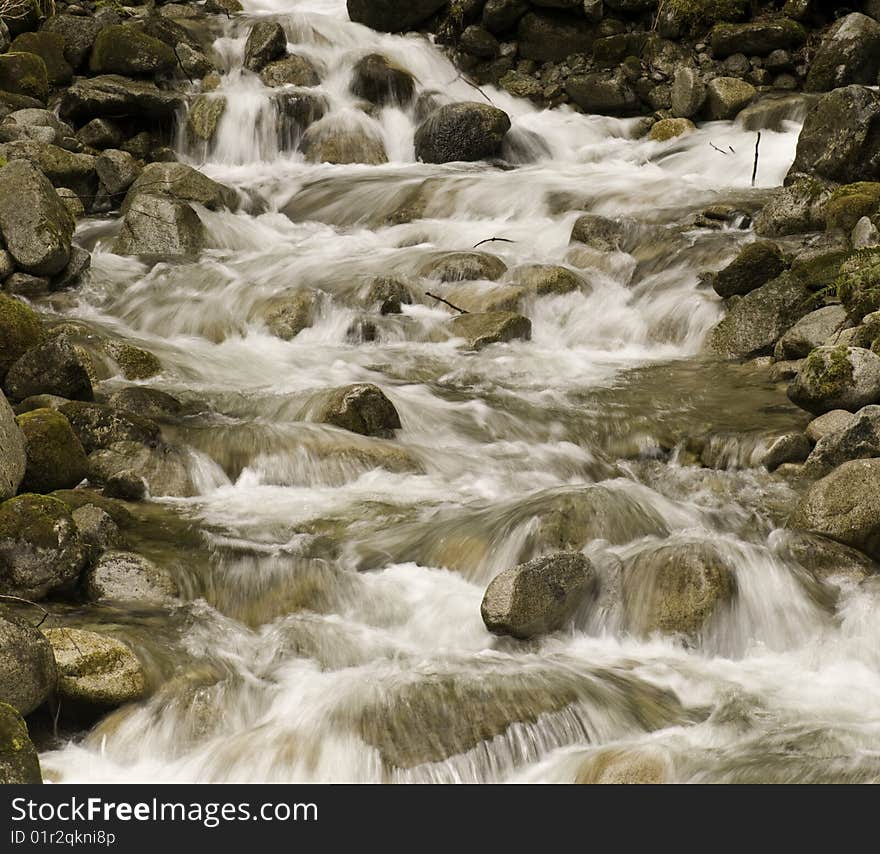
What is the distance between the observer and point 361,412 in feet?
28.8

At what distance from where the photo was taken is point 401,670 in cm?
575

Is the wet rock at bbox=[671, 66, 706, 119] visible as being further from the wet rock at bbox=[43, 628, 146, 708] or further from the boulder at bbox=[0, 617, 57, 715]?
the boulder at bbox=[0, 617, 57, 715]

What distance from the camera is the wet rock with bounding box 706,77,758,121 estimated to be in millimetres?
17672

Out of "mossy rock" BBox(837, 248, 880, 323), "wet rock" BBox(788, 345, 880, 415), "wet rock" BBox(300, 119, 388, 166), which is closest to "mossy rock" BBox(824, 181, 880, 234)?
"mossy rock" BBox(837, 248, 880, 323)

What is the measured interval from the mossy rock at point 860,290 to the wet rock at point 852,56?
8.52 meters

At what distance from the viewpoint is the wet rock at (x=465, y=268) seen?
1234 centimetres

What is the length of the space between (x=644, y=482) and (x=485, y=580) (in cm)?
203

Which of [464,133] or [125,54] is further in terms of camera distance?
[125,54]

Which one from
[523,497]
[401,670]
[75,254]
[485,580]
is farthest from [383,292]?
[401,670]

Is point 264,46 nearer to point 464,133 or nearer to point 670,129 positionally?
point 464,133

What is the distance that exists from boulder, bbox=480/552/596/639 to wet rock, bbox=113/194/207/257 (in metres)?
8.21

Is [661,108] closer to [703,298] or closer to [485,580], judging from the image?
[703,298]

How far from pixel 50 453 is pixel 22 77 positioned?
1161 centimetres

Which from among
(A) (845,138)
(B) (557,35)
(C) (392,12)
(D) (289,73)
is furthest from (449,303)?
(C) (392,12)
